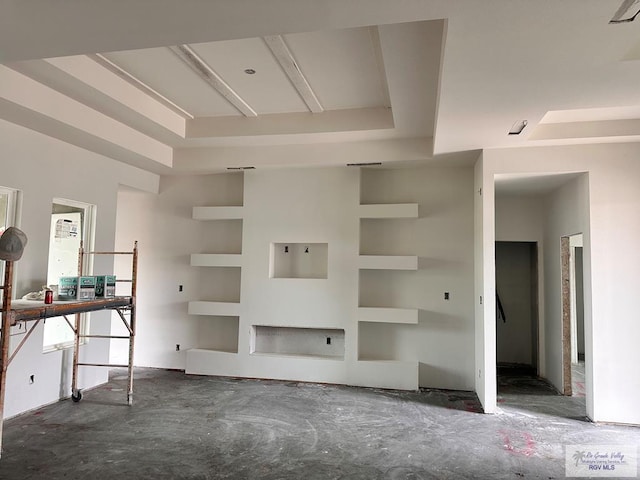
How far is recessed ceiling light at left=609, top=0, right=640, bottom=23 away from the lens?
210 centimetres

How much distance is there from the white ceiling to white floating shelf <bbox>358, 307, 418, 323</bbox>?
1.95 m

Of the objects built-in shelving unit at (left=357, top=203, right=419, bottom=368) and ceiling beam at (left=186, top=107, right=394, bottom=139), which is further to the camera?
built-in shelving unit at (left=357, top=203, right=419, bottom=368)

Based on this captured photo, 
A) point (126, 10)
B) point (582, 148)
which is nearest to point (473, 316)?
point (582, 148)

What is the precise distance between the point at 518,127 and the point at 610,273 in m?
1.79

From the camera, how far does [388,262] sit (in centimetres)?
568

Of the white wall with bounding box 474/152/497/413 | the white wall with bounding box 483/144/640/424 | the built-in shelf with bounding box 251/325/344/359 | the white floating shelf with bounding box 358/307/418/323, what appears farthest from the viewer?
the built-in shelf with bounding box 251/325/344/359

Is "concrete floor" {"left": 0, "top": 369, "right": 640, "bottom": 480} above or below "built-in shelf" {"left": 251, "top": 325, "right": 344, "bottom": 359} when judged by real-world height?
below

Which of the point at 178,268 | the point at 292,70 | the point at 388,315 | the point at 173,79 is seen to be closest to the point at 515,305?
the point at 388,315

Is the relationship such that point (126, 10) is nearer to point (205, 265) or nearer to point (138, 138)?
point (138, 138)

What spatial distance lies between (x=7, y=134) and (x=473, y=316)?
18.5ft

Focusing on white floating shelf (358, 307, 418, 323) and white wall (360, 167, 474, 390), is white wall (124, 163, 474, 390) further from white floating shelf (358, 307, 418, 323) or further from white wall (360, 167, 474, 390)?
white floating shelf (358, 307, 418, 323)

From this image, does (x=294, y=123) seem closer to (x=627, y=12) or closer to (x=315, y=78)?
(x=315, y=78)

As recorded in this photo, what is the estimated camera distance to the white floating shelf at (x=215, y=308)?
6.11 metres

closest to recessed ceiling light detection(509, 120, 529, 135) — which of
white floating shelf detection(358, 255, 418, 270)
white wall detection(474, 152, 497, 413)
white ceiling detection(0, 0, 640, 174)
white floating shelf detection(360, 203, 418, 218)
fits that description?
white ceiling detection(0, 0, 640, 174)
